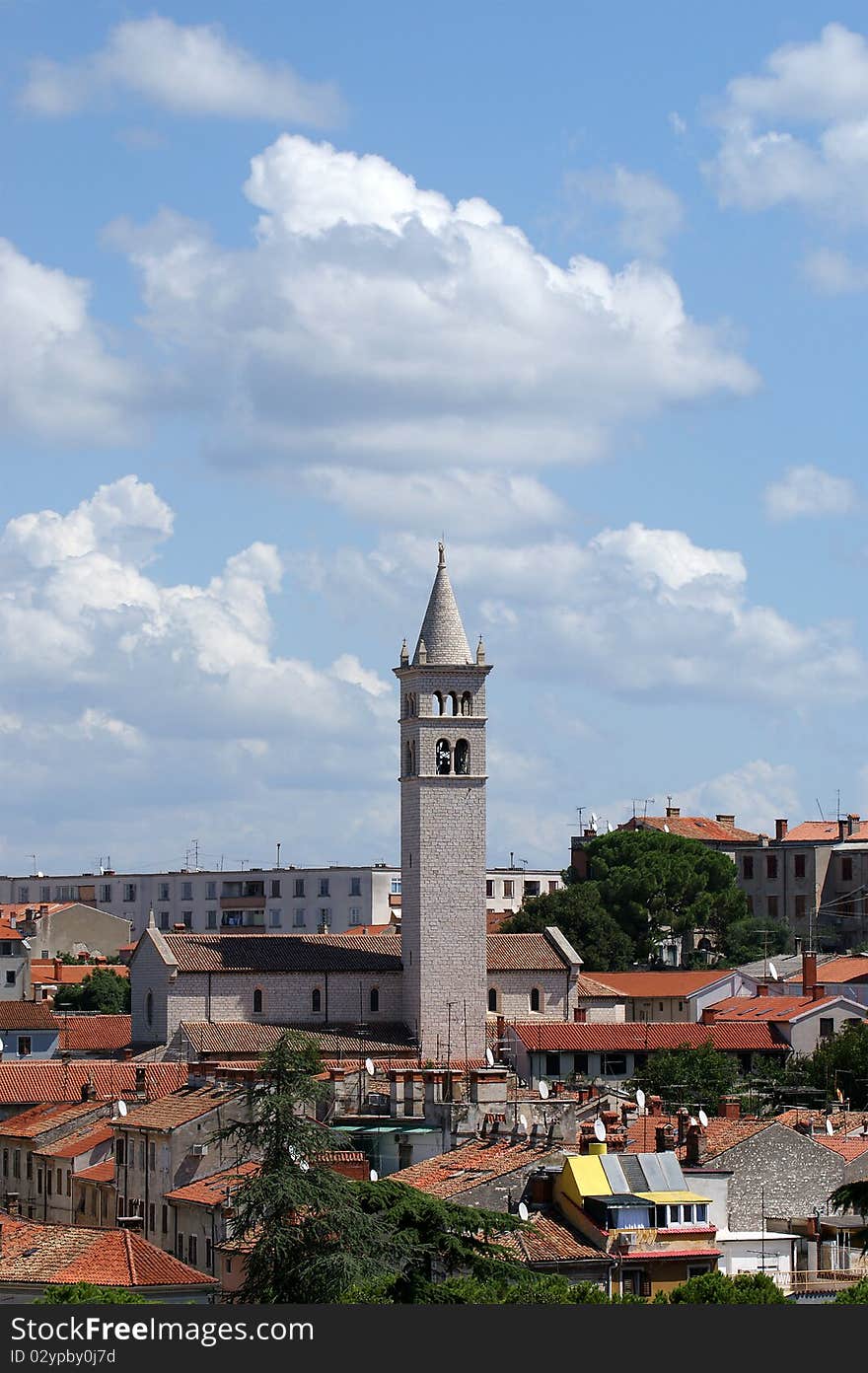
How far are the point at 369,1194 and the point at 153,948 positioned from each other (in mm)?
47795

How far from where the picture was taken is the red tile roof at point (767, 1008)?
84.1 m

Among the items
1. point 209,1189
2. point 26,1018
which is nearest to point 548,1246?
point 209,1189

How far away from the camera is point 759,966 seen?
102m

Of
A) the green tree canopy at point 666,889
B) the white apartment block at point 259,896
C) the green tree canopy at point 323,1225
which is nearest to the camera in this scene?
the green tree canopy at point 323,1225

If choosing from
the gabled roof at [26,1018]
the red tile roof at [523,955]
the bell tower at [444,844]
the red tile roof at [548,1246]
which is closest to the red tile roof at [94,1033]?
the gabled roof at [26,1018]

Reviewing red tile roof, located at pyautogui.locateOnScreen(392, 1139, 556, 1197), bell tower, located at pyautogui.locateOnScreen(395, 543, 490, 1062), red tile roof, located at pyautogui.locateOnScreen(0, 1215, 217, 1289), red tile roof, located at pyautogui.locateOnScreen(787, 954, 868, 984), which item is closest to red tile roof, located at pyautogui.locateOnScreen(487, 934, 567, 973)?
bell tower, located at pyautogui.locateOnScreen(395, 543, 490, 1062)

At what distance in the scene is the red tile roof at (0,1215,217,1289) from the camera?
39000mm

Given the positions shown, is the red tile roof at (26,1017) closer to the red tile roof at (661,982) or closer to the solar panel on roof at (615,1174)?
the red tile roof at (661,982)

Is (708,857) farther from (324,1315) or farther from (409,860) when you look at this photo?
(324,1315)

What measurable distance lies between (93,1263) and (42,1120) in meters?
21.1

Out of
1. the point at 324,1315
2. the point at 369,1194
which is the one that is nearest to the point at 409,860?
the point at 369,1194

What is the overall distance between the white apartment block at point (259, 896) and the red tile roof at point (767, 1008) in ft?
111

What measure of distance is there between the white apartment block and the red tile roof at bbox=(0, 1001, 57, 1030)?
1307 inches

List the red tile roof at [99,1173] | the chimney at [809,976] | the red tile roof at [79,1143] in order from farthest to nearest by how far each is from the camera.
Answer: the chimney at [809,976] < the red tile roof at [79,1143] < the red tile roof at [99,1173]
